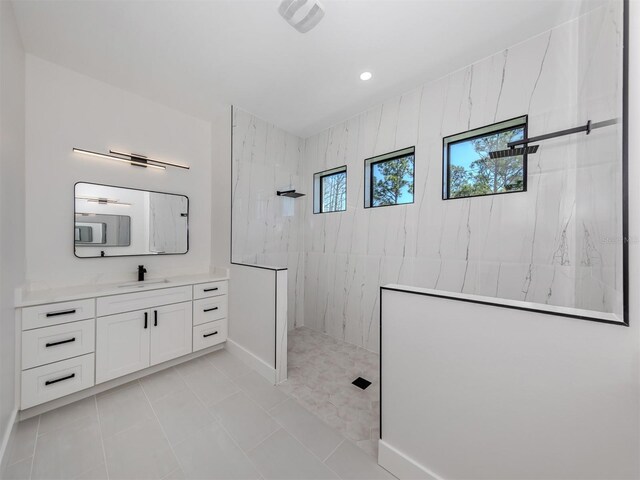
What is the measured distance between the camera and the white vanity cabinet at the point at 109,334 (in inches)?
65.6

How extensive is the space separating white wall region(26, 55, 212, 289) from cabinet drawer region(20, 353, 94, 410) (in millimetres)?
768

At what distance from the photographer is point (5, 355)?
1.39 metres

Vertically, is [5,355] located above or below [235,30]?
below

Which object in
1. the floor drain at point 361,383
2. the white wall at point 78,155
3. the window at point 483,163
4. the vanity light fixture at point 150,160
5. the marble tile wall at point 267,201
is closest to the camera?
the window at point 483,163

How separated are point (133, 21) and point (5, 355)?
2.33m

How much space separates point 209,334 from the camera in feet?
8.51

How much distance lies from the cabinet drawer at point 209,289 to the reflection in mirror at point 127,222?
62cm

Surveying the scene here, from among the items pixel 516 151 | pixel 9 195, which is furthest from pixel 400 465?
pixel 9 195

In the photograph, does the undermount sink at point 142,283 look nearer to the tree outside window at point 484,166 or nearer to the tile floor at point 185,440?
the tile floor at point 185,440

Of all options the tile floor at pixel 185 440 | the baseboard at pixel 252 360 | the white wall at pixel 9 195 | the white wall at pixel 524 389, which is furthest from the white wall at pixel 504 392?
the white wall at pixel 9 195

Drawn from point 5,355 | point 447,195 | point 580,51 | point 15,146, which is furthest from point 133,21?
point 580,51

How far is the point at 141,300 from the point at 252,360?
47.4 inches

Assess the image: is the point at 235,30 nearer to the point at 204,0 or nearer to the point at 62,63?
the point at 204,0

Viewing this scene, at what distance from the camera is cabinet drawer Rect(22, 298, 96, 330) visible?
164 cm
